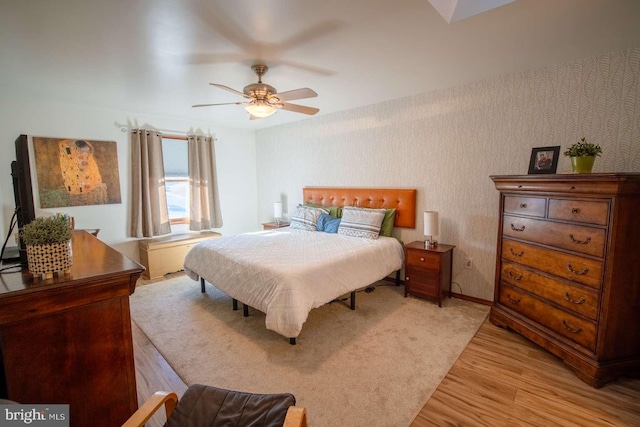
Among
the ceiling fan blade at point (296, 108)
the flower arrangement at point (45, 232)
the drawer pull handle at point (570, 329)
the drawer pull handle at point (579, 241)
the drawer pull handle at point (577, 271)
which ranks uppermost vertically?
the ceiling fan blade at point (296, 108)

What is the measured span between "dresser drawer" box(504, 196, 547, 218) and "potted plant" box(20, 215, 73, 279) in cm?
316

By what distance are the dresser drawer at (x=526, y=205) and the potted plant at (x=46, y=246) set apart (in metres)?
3.16

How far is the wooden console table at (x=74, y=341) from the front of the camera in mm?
1141

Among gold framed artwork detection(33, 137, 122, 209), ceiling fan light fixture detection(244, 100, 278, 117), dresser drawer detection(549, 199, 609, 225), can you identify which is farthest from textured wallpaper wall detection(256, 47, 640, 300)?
gold framed artwork detection(33, 137, 122, 209)

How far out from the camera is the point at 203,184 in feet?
17.2

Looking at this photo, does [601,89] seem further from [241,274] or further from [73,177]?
[73,177]

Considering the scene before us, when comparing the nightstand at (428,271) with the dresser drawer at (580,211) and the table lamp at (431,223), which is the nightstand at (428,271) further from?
the dresser drawer at (580,211)

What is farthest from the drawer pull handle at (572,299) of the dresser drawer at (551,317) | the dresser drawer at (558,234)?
the dresser drawer at (558,234)

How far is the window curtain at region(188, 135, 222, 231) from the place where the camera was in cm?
511

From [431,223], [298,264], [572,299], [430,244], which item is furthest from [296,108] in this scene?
[572,299]

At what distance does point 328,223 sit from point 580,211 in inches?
110

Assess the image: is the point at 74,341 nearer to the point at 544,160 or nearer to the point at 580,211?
the point at 580,211

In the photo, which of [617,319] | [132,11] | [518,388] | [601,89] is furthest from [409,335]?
[132,11]

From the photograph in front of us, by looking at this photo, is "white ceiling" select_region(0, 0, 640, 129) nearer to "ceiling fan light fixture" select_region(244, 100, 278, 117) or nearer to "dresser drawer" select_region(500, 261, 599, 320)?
"ceiling fan light fixture" select_region(244, 100, 278, 117)
